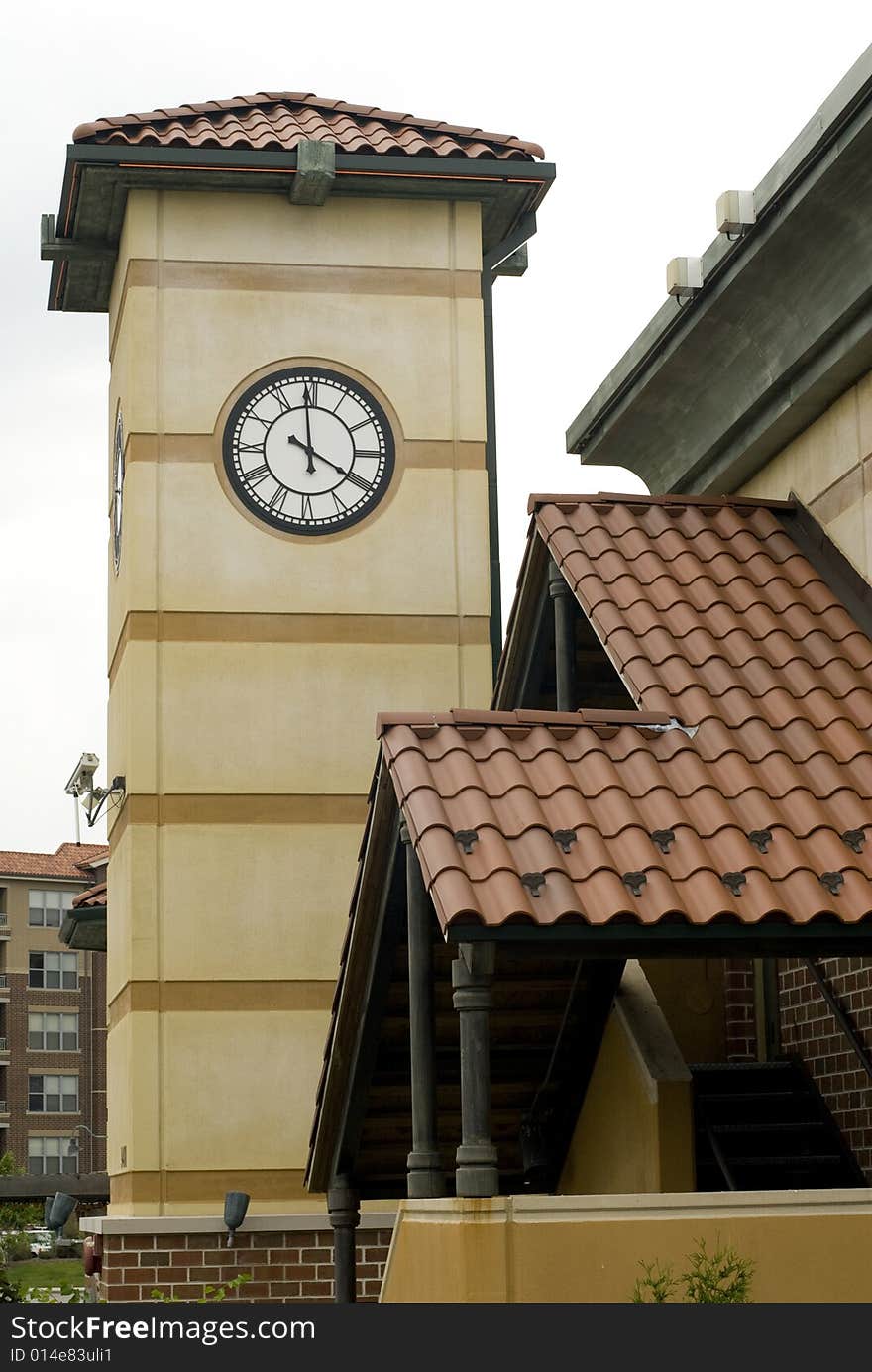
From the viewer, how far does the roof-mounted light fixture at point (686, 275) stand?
511 inches

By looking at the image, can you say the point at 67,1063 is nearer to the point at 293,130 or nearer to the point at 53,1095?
the point at 53,1095

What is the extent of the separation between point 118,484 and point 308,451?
1.99 m

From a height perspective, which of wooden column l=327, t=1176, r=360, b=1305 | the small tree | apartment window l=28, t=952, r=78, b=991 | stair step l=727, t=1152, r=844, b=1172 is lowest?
wooden column l=327, t=1176, r=360, b=1305

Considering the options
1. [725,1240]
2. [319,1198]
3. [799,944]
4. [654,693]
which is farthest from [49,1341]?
[319,1198]

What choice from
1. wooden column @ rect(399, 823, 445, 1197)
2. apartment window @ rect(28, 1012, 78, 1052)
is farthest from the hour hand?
apartment window @ rect(28, 1012, 78, 1052)

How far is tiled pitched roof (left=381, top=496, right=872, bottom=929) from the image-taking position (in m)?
9.26

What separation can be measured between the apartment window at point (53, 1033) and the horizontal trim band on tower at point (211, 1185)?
68711mm

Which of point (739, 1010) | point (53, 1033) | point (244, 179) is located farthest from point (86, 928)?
point (53, 1033)

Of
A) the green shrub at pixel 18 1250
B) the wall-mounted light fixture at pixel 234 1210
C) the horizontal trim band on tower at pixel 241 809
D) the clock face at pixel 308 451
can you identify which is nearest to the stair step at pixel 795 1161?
the wall-mounted light fixture at pixel 234 1210

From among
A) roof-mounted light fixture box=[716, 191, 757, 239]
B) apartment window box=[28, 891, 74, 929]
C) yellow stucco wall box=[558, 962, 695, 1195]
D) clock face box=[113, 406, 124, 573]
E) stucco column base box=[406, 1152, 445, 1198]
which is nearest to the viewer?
stucco column base box=[406, 1152, 445, 1198]

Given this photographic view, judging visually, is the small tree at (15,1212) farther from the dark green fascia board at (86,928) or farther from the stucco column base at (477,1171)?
the stucco column base at (477,1171)

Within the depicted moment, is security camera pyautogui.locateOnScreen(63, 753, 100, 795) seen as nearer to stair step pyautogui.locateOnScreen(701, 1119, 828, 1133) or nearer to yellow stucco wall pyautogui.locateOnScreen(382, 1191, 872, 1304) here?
stair step pyautogui.locateOnScreen(701, 1119, 828, 1133)

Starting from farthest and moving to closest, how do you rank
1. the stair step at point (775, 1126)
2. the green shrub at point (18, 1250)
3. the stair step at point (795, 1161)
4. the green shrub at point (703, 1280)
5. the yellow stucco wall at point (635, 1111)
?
the green shrub at point (18, 1250)
the stair step at point (775, 1126)
the stair step at point (795, 1161)
the yellow stucco wall at point (635, 1111)
the green shrub at point (703, 1280)

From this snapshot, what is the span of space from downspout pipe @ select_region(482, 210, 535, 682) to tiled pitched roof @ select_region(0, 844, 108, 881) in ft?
216
